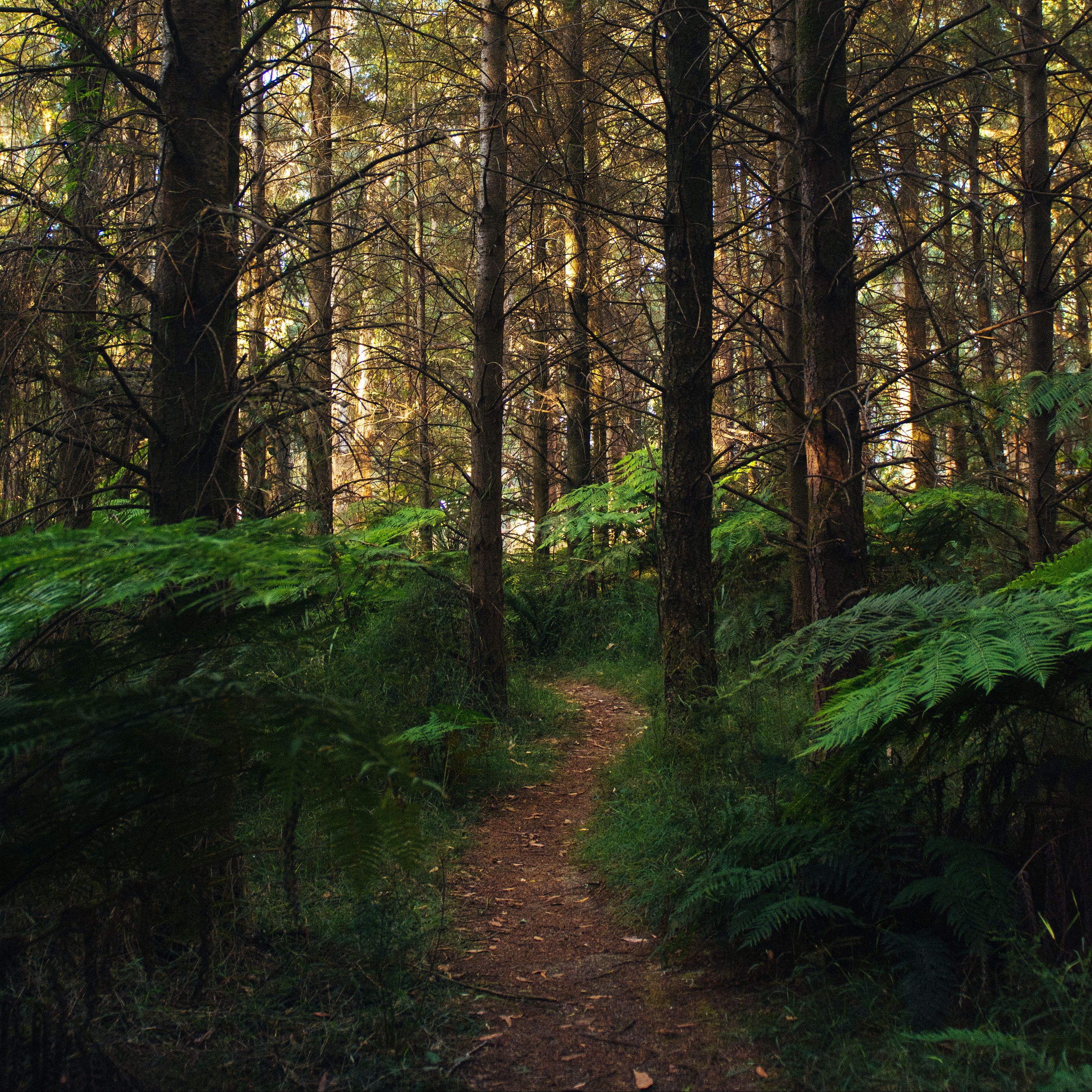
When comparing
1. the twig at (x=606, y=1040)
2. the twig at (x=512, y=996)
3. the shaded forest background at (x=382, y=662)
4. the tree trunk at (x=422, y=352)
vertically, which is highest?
the tree trunk at (x=422, y=352)

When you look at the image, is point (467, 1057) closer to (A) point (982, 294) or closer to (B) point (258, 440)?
(B) point (258, 440)

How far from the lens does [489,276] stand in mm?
7469

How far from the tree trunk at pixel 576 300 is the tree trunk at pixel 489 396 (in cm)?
70

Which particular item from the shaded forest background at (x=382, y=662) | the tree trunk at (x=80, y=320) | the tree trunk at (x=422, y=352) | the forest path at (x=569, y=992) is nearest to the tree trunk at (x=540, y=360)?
the tree trunk at (x=422, y=352)

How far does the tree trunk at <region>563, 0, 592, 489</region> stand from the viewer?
27.9ft

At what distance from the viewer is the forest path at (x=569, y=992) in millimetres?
2701

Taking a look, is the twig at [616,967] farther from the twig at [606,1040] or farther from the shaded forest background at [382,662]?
the twig at [606,1040]

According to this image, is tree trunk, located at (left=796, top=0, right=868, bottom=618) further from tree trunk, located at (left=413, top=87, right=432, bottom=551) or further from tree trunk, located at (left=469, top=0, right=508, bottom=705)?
tree trunk, located at (left=469, top=0, right=508, bottom=705)

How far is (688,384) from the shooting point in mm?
5531

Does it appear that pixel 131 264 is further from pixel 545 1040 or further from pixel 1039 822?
pixel 1039 822

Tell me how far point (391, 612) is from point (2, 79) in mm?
4594

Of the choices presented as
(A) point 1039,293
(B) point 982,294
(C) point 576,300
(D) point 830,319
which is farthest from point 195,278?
(C) point 576,300

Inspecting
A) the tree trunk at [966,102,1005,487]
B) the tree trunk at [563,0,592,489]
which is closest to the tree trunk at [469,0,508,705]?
the tree trunk at [563,0,592,489]

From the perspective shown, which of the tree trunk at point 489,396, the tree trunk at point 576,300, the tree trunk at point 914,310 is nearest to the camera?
the tree trunk at point 914,310
